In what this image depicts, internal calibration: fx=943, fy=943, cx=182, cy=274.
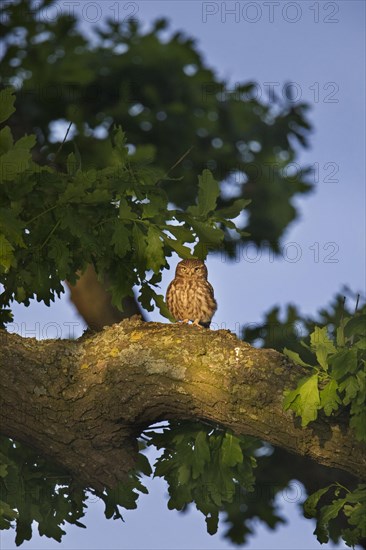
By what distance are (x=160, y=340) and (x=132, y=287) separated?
1241 millimetres

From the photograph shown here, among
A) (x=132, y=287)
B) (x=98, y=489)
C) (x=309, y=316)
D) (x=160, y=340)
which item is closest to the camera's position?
(x=160, y=340)

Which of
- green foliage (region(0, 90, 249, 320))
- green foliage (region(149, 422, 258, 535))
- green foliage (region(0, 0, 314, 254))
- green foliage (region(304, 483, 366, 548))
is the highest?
green foliage (region(0, 0, 314, 254))

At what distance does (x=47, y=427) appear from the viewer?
8023 millimetres

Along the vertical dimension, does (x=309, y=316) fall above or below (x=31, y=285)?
above

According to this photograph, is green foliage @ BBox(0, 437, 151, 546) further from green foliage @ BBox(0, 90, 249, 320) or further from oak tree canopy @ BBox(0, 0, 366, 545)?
green foliage @ BBox(0, 90, 249, 320)

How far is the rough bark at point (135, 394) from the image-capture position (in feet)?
24.1

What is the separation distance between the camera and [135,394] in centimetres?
778

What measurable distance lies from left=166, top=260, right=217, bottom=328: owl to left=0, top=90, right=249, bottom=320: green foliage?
3.38 feet

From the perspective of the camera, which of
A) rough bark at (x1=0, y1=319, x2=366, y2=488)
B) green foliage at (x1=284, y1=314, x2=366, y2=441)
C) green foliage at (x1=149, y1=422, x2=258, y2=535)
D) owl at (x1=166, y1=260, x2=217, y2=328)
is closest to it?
green foliage at (x1=284, y1=314, x2=366, y2=441)

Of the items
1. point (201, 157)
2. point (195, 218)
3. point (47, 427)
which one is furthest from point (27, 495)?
point (201, 157)

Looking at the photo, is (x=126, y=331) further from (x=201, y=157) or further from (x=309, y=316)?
(x=201, y=157)

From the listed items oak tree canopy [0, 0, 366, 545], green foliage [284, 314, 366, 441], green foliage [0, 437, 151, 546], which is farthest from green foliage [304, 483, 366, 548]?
green foliage [0, 437, 151, 546]

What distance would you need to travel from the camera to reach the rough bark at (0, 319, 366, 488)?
736 cm

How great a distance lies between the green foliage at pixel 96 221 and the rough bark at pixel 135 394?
704 millimetres
